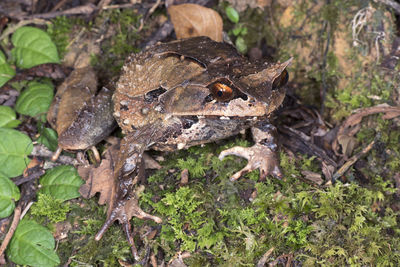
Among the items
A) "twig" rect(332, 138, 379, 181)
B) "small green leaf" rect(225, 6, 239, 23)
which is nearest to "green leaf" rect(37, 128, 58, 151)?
"small green leaf" rect(225, 6, 239, 23)

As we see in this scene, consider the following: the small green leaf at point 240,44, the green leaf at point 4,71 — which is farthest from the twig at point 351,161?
the green leaf at point 4,71

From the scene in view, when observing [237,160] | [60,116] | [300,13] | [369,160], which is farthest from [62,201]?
[300,13]

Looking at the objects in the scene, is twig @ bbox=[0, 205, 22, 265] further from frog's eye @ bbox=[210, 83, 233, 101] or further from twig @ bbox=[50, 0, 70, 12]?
twig @ bbox=[50, 0, 70, 12]

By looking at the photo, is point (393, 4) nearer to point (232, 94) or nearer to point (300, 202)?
point (232, 94)

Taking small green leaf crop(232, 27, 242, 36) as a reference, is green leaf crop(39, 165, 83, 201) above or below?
below

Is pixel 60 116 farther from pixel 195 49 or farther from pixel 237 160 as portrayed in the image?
pixel 237 160

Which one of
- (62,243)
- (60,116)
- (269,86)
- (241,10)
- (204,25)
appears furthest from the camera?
(241,10)
